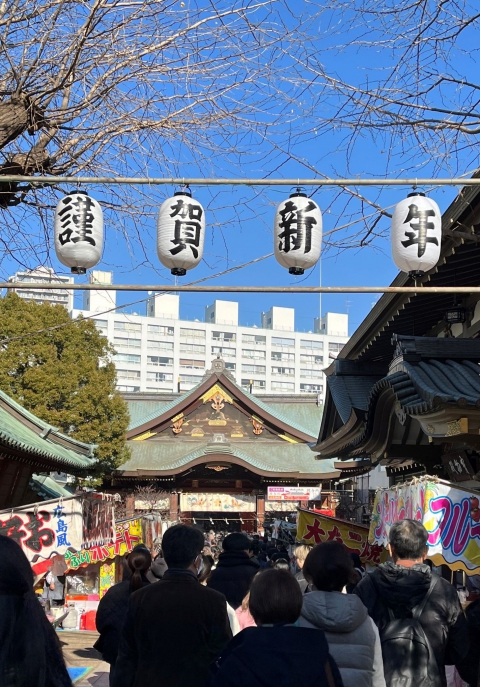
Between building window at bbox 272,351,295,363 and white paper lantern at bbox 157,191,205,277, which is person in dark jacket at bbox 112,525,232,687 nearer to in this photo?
white paper lantern at bbox 157,191,205,277

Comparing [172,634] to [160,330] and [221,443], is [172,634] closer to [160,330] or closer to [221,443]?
[221,443]

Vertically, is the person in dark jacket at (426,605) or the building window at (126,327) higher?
the building window at (126,327)

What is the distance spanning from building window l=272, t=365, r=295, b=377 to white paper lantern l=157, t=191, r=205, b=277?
85975 millimetres

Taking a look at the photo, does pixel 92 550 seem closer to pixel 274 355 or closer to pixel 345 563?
pixel 345 563

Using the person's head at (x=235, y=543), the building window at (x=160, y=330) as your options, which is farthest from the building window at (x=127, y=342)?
the person's head at (x=235, y=543)

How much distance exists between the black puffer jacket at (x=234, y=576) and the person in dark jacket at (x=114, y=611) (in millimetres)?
559

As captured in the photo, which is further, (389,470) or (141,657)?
(389,470)

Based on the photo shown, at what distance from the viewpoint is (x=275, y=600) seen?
2.84 m

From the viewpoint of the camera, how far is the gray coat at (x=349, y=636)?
327 cm

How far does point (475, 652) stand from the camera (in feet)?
13.9

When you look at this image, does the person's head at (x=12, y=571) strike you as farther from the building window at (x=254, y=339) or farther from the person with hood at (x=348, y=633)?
the building window at (x=254, y=339)

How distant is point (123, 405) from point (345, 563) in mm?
23238

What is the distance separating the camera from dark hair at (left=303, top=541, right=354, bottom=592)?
137 inches

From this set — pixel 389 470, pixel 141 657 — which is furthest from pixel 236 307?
pixel 141 657
